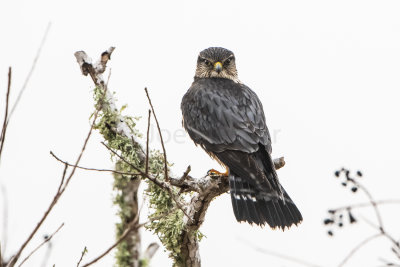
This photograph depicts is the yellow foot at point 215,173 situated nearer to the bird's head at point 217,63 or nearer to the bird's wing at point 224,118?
the bird's wing at point 224,118

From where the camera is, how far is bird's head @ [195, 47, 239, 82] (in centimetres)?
688

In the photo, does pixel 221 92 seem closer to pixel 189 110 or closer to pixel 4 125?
pixel 189 110

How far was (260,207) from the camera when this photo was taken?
5.05 m

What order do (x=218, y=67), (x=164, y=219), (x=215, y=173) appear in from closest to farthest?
(x=164, y=219) < (x=215, y=173) < (x=218, y=67)

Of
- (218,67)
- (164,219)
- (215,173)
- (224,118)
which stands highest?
(218,67)

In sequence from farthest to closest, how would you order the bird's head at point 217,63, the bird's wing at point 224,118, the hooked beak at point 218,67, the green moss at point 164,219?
the bird's head at point 217,63 < the hooked beak at point 218,67 < the bird's wing at point 224,118 < the green moss at point 164,219

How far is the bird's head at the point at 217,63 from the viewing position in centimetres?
688

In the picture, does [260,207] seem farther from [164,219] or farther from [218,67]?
[218,67]

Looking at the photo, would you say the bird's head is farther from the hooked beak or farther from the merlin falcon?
the merlin falcon

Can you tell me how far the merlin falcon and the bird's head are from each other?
0.98 ft

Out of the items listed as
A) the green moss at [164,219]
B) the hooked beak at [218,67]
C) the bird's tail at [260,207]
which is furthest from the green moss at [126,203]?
the hooked beak at [218,67]

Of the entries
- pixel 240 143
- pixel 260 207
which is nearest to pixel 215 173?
pixel 240 143

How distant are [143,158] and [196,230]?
82 cm

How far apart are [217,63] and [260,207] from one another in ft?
7.68
